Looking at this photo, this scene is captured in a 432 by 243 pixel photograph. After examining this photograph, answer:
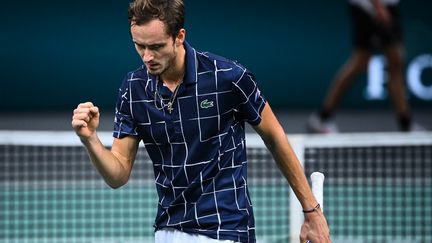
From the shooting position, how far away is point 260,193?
28.8 feet

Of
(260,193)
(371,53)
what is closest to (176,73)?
(260,193)

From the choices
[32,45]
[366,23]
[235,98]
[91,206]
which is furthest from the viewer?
[32,45]

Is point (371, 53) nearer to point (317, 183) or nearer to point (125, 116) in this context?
point (317, 183)

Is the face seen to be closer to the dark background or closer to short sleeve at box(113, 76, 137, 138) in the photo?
short sleeve at box(113, 76, 137, 138)

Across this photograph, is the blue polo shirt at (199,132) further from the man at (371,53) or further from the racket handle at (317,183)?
the man at (371,53)

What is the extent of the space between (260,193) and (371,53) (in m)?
2.25

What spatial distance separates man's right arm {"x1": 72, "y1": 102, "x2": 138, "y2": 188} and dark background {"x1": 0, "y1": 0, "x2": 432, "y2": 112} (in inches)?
298

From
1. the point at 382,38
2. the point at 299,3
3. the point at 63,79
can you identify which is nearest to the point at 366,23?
the point at 382,38

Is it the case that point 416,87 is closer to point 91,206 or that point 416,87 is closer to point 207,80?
point 91,206

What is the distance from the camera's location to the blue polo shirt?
4.23 m

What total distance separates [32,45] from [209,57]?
7979 mm

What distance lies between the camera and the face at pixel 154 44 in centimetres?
404

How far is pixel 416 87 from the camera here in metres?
12.3

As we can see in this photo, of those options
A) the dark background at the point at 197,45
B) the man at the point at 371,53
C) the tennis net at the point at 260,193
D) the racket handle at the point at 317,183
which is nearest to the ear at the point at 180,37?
the racket handle at the point at 317,183
